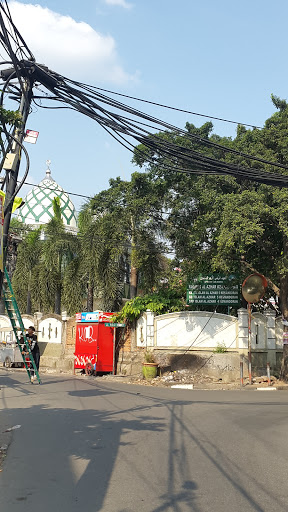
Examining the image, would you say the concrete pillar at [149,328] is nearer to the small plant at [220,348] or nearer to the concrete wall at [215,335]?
the concrete wall at [215,335]

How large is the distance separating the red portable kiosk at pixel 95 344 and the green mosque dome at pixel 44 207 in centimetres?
2377

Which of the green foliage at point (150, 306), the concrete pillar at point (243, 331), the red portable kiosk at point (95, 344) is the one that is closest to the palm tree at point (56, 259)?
the red portable kiosk at point (95, 344)

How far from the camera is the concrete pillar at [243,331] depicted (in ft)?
66.5

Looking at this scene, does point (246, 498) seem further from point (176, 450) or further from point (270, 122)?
point (270, 122)

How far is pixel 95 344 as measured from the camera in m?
22.0

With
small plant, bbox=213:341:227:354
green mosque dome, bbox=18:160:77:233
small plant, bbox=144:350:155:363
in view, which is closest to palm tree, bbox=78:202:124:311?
small plant, bbox=144:350:155:363

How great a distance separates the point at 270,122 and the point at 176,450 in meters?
14.8

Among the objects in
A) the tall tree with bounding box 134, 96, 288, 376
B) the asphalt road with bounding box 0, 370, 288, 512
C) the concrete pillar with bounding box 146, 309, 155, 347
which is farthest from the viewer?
the concrete pillar with bounding box 146, 309, 155, 347

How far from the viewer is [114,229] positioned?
73.9 ft

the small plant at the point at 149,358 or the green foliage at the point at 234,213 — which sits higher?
the green foliage at the point at 234,213

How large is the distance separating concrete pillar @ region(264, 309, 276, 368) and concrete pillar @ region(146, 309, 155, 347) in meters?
4.88

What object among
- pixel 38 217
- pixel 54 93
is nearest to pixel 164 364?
pixel 54 93

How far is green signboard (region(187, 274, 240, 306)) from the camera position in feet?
70.6

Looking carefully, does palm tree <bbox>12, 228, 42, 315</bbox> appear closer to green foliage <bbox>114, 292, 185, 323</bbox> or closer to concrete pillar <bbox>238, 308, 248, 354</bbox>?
green foliage <bbox>114, 292, 185, 323</bbox>
